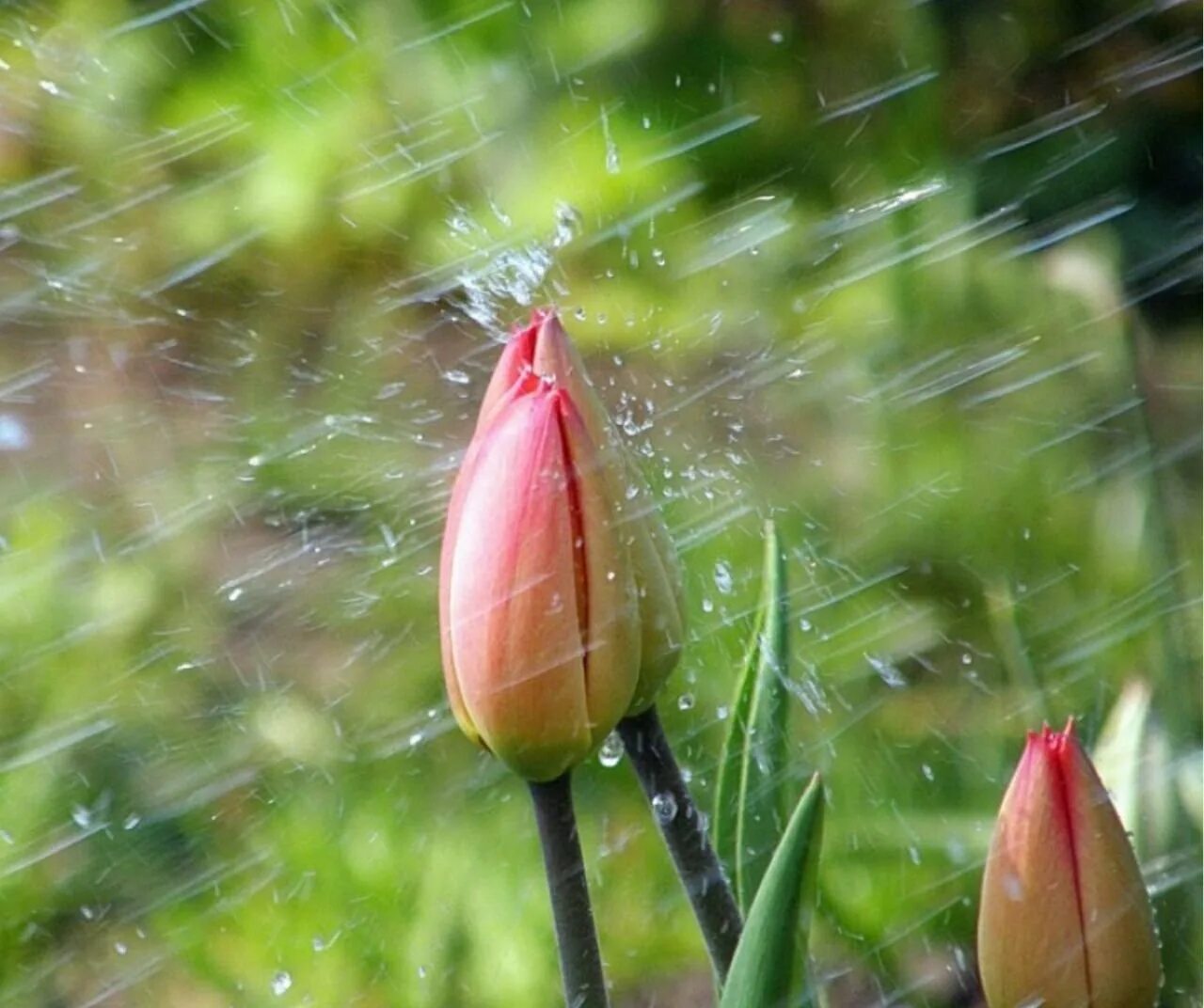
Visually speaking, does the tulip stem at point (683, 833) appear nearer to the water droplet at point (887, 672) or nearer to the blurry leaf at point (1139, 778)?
the blurry leaf at point (1139, 778)

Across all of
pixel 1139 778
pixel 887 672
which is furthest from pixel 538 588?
pixel 887 672

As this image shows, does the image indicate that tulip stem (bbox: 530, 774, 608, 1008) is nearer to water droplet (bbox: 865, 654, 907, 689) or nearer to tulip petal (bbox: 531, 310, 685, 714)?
tulip petal (bbox: 531, 310, 685, 714)

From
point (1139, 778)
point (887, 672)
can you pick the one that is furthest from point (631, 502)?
point (887, 672)

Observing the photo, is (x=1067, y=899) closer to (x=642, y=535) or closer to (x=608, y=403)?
(x=642, y=535)

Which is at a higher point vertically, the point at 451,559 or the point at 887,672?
the point at 451,559

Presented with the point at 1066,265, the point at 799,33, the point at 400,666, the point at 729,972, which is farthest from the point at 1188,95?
the point at 729,972

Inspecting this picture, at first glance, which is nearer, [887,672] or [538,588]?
[538,588]

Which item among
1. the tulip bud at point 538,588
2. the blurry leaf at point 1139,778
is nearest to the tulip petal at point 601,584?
the tulip bud at point 538,588
